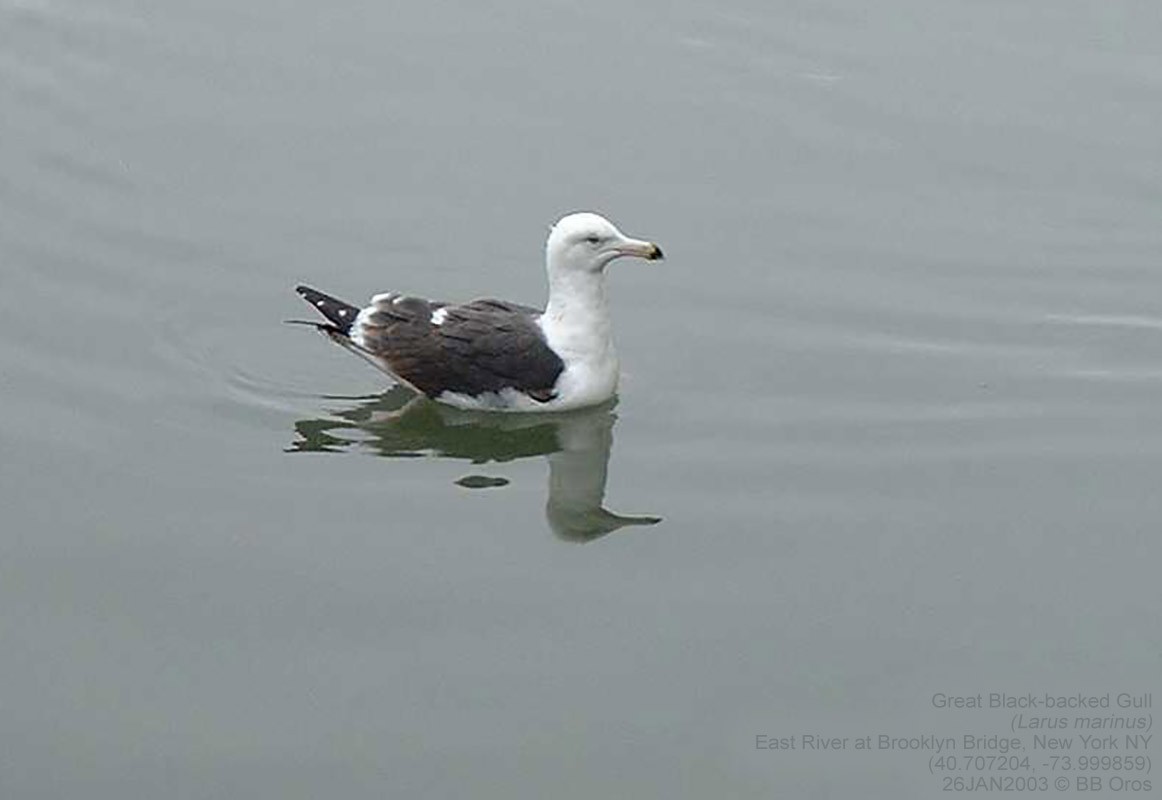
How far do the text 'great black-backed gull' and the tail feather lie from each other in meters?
0.09

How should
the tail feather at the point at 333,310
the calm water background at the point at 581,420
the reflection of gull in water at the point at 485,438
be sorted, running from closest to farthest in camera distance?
the calm water background at the point at 581,420 < the reflection of gull in water at the point at 485,438 < the tail feather at the point at 333,310

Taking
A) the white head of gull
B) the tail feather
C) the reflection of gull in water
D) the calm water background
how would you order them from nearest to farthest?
the calm water background < the reflection of gull in water < the white head of gull < the tail feather

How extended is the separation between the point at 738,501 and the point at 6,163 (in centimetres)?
415

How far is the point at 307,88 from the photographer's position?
1141 centimetres

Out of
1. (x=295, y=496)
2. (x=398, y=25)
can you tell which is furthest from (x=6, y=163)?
(x=295, y=496)

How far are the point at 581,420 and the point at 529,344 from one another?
0.36 metres

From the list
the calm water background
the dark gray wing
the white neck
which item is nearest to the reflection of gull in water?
the calm water background

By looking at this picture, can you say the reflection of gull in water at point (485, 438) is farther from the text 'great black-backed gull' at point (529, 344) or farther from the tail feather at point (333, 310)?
the tail feather at point (333, 310)

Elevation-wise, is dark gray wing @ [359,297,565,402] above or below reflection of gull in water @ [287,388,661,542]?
above

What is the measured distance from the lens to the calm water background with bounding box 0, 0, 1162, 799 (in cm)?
721

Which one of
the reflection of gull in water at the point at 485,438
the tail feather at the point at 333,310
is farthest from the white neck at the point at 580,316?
the tail feather at the point at 333,310

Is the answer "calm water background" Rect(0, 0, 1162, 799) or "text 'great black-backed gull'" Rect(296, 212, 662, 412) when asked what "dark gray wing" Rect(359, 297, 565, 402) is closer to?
"text 'great black-backed gull'" Rect(296, 212, 662, 412)

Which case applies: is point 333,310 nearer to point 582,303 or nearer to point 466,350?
point 466,350

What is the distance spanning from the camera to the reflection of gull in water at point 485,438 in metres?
8.70
